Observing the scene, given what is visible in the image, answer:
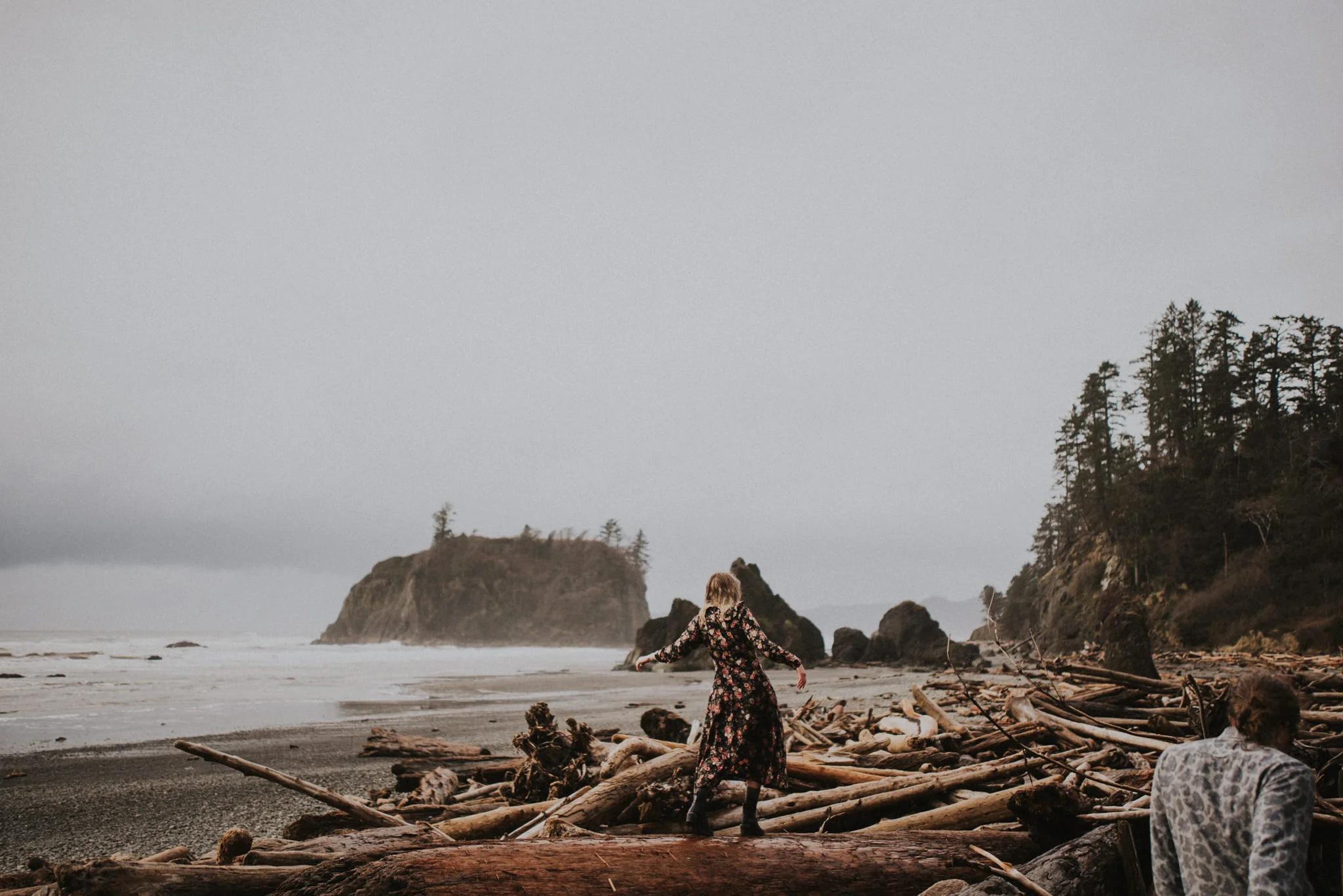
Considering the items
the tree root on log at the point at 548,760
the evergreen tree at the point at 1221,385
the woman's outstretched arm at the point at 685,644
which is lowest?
the tree root on log at the point at 548,760

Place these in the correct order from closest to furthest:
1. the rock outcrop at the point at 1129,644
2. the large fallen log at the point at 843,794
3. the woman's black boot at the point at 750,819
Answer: the woman's black boot at the point at 750,819, the large fallen log at the point at 843,794, the rock outcrop at the point at 1129,644

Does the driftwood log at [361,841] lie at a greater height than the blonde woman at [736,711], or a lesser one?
lesser

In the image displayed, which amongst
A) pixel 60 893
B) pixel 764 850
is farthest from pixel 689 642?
pixel 60 893

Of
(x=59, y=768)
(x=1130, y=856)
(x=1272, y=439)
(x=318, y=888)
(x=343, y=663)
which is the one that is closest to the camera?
(x=318, y=888)

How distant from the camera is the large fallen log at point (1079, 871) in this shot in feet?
11.3

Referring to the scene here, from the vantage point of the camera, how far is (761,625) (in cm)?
4525

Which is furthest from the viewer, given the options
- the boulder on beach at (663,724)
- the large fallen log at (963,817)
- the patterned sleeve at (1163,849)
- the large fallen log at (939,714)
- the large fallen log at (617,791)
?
the boulder on beach at (663,724)

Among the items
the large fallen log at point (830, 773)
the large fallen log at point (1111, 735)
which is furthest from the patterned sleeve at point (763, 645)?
the large fallen log at point (1111, 735)

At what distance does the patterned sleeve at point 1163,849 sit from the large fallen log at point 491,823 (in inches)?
170

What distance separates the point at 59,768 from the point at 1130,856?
1398 centimetres

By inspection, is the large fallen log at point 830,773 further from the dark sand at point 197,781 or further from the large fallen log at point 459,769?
the dark sand at point 197,781

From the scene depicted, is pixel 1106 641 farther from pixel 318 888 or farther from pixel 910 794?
pixel 318 888

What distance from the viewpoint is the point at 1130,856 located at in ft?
12.1

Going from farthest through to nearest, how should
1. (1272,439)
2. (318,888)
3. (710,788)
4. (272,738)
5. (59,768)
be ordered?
(1272,439)
(272,738)
(59,768)
(710,788)
(318,888)
